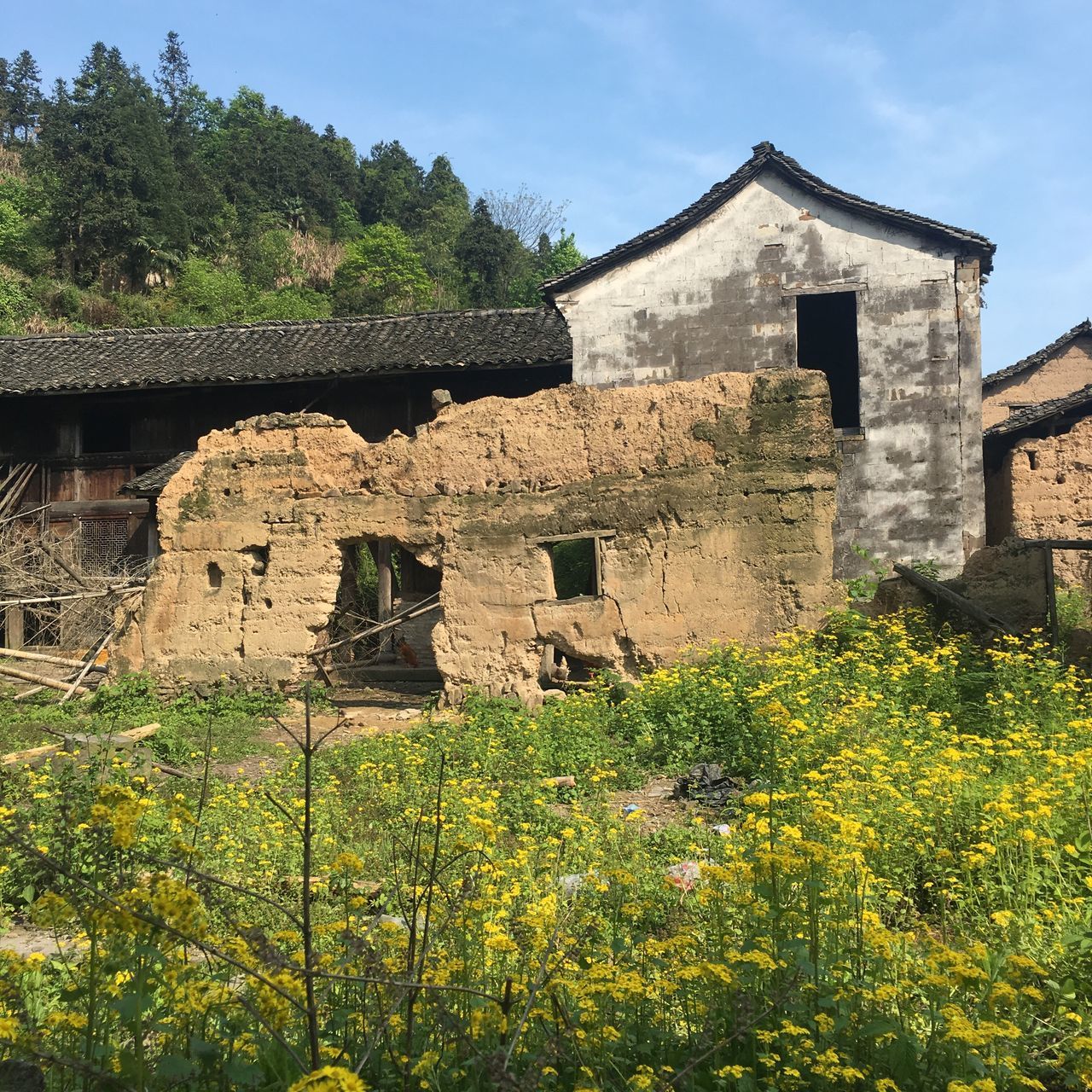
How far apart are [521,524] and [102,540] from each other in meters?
10.5

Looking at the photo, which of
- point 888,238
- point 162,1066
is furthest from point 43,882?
point 888,238

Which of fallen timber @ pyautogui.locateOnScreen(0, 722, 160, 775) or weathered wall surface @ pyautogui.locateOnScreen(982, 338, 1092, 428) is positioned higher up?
weathered wall surface @ pyautogui.locateOnScreen(982, 338, 1092, 428)

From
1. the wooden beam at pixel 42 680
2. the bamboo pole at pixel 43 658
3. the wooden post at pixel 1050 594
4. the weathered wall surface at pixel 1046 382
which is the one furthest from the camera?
the weathered wall surface at pixel 1046 382

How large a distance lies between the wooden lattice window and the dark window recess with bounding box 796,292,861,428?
12147mm

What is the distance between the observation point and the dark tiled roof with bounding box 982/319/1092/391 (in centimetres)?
1845

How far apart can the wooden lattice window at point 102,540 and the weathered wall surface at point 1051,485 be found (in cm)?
1394

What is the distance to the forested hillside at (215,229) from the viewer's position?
27.3 meters

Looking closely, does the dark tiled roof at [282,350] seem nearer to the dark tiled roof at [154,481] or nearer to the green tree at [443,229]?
the dark tiled roof at [154,481]

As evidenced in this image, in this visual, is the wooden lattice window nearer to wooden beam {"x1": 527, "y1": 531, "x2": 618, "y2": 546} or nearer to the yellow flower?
wooden beam {"x1": 527, "y1": 531, "x2": 618, "y2": 546}

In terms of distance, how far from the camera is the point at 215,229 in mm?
30969

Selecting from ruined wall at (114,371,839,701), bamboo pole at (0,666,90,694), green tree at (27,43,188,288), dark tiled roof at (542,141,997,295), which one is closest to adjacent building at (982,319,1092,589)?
dark tiled roof at (542,141,997,295)

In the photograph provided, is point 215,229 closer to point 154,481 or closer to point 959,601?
point 154,481

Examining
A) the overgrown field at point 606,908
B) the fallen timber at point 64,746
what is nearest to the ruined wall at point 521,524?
the overgrown field at point 606,908

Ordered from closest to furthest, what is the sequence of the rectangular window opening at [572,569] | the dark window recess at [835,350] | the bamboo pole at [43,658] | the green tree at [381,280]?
the bamboo pole at [43,658], the dark window recess at [835,350], the rectangular window opening at [572,569], the green tree at [381,280]
